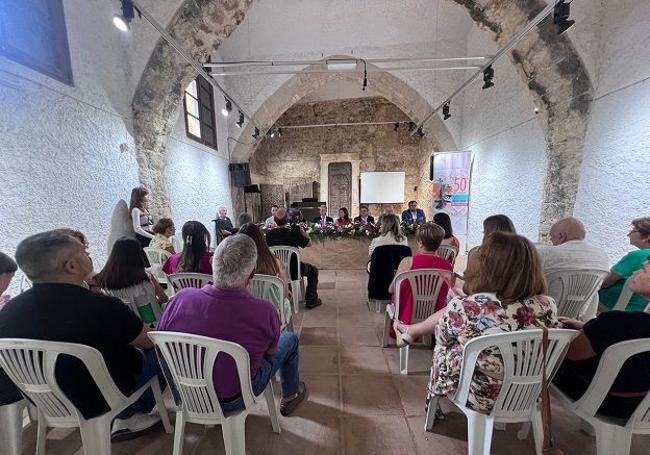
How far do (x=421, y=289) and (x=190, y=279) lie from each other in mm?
1654

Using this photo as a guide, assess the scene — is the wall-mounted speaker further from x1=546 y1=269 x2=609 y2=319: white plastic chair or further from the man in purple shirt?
x1=546 y1=269 x2=609 y2=319: white plastic chair

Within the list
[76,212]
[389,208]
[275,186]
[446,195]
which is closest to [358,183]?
[389,208]

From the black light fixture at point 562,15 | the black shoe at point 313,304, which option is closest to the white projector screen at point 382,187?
the black shoe at point 313,304

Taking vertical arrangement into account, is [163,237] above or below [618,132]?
below

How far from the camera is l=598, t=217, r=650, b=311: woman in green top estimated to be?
1697 millimetres

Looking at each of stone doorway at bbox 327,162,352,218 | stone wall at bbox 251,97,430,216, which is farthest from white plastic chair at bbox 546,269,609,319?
stone doorway at bbox 327,162,352,218

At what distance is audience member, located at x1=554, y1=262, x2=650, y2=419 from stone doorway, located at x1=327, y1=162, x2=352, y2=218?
875 centimetres

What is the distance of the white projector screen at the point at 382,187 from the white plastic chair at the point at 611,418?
334 inches

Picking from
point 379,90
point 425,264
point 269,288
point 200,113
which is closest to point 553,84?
point 425,264

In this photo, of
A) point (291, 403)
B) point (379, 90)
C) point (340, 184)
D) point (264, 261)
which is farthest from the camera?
point (340, 184)

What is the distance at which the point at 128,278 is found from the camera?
1.68 metres

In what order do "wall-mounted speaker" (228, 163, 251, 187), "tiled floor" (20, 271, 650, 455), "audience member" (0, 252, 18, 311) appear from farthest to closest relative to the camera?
"wall-mounted speaker" (228, 163, 251, 187) → "tiled floor" (20, 271, 650, 455) → "audience member" (0, 252, 18, 311)

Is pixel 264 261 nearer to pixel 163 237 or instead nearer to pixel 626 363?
pixel 163 237

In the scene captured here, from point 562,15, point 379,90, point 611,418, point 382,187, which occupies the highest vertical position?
point 379,90
